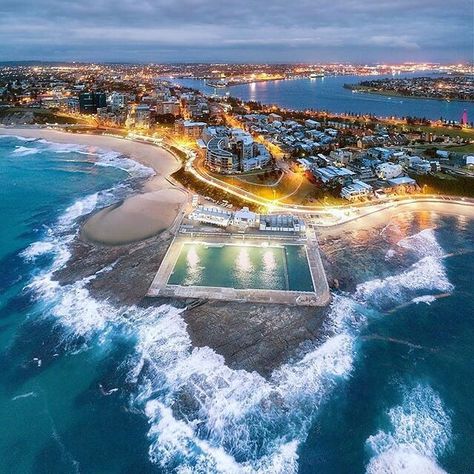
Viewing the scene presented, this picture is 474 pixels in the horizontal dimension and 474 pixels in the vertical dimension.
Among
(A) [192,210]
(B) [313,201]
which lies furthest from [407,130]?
(A) [192,210]

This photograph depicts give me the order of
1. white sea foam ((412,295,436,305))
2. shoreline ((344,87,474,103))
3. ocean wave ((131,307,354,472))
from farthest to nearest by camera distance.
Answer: shoreline ((344,87,474,103))
white sea foam ((412,295,436,305))
ocean wave ((131,307,354,472))

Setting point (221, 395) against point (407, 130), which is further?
point (407, 130)

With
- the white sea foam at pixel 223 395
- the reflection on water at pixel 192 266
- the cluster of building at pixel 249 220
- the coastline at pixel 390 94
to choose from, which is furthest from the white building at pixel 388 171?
the coastline at pixel 390 94

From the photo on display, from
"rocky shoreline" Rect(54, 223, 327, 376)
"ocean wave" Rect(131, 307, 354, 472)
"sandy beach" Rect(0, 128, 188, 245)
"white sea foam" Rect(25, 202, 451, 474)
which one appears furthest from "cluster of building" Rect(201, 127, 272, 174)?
"ocean wave" Rect(131, 307, 354, 472)

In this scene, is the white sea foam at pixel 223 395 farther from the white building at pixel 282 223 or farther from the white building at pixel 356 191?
the white building at pixel 356 191

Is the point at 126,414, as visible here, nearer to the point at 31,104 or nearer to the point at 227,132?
the point at 227,132

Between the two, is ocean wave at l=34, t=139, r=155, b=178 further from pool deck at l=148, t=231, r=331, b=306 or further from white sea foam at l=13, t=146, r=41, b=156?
pool deck at l=148, t=231, r=331, b=306

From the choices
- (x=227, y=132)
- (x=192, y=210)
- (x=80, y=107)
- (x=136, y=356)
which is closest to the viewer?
(x=136, y=356)
